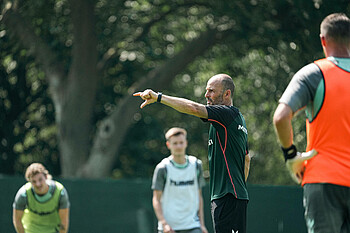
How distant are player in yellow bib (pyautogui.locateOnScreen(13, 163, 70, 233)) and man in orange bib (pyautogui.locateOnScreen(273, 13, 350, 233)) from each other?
4.92 meters

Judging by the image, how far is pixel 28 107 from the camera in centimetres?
1908

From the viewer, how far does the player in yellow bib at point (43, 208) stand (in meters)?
8.20

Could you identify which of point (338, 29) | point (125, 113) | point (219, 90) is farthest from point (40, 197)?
point (125, 113)

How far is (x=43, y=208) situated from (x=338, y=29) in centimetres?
541

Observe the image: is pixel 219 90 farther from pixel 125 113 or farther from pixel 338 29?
pixel 125 113

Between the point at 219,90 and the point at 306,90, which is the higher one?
the point at 219,90

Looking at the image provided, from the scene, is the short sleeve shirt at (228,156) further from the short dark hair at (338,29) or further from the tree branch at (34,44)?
the tree branch at (34,44)

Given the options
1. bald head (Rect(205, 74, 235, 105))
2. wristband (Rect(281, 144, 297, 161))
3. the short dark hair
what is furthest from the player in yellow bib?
the short dark hair

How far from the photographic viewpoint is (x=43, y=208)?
8211mm

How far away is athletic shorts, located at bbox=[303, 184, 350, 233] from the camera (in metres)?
3.73

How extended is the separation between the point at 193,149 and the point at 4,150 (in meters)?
6.36

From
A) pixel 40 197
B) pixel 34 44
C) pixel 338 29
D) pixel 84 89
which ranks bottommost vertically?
pixel 40 197

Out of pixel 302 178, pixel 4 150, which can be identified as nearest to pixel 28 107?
pixel 4 150

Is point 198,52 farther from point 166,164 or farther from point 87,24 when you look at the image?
point 166,164
